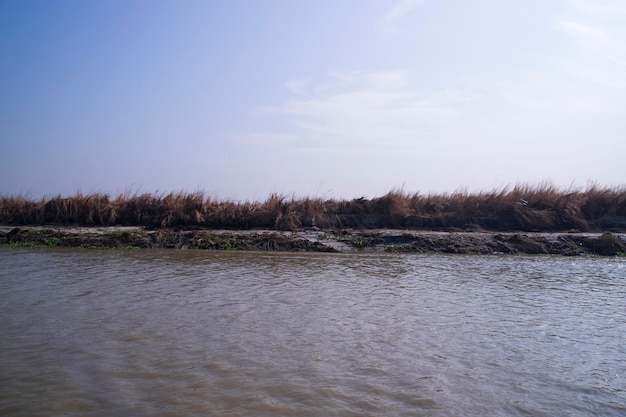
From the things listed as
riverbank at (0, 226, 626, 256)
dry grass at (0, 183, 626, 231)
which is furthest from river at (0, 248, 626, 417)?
dry grass at (0, 183, 626, 231)

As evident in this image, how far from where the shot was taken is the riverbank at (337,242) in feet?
43.5

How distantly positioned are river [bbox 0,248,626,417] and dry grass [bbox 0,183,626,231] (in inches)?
302

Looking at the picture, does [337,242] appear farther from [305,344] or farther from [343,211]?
[305,344]

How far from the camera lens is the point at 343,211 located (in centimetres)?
1791

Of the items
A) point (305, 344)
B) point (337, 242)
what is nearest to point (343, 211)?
point (337, 242)

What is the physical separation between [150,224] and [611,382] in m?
15.2

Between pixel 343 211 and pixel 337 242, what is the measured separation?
13.5 ft

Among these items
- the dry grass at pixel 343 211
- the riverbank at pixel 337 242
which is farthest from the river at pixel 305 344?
the dry grass at pixel 343 211

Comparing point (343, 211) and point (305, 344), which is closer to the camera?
point (305, 344)

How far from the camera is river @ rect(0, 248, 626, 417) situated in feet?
12.2

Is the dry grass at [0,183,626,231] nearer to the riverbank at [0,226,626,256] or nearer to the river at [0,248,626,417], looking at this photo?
the riverbank at [0,226,626,256]

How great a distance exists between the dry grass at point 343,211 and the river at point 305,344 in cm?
767

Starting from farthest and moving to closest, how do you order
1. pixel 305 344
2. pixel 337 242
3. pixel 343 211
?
1. pixel 343 211
2. pixel 337 242
3. pixel 305 344

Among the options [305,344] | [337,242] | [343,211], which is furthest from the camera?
[343,211]
